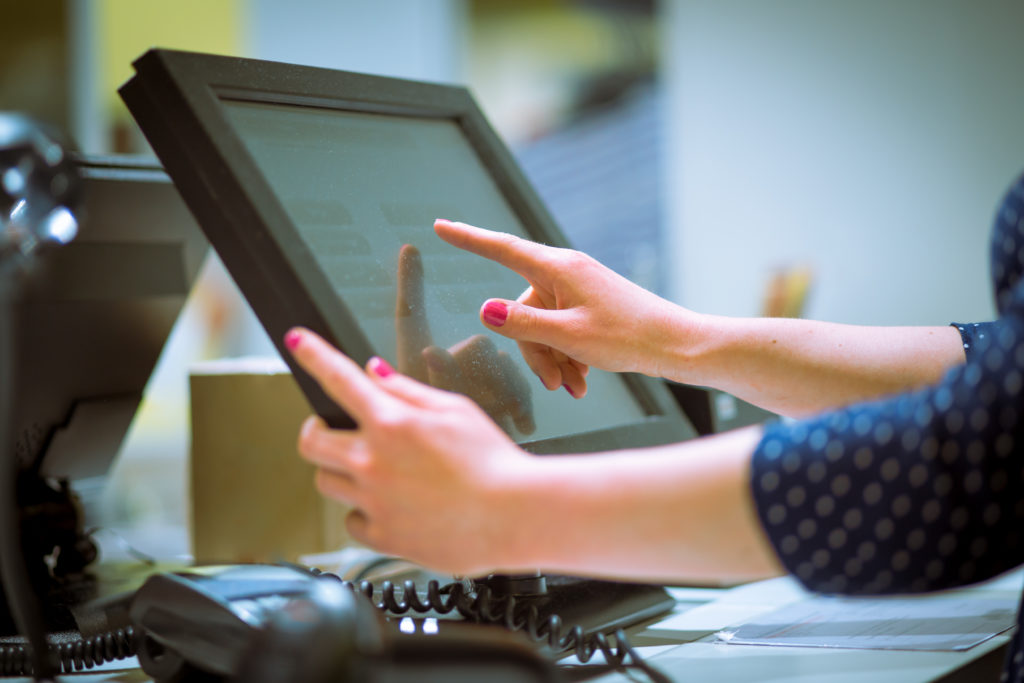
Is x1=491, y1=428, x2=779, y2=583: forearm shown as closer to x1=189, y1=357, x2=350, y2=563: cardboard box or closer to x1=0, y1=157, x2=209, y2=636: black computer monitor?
x1=0, y1=157, x2=209, y2=636: black computer monitor

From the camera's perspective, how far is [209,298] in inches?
162

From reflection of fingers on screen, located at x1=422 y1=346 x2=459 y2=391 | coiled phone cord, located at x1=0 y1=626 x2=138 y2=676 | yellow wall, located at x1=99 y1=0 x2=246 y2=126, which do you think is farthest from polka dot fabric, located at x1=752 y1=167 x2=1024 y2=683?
yellow wall, located at x1=99 y1=0 x2=246 y2=126

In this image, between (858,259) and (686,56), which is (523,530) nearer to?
(858,259)

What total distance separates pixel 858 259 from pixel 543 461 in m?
2.40

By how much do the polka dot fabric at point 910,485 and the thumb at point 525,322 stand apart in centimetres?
27

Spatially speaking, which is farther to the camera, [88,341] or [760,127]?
[760,127]

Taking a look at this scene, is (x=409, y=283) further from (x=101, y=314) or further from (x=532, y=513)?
(x=101, y=314)

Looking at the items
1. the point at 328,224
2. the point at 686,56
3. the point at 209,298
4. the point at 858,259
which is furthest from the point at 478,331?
the point at 209,298

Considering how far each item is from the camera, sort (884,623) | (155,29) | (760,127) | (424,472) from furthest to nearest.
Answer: (155,29) → (760,127) → (884,623) → (424,472)

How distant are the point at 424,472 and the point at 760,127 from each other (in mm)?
2570

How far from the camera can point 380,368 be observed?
1.89 feet

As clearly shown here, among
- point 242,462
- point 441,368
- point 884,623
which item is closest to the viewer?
point 441,368

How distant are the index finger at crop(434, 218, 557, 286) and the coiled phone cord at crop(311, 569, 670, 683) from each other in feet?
0.76

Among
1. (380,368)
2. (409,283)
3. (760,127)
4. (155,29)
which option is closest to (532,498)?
(380,368)
